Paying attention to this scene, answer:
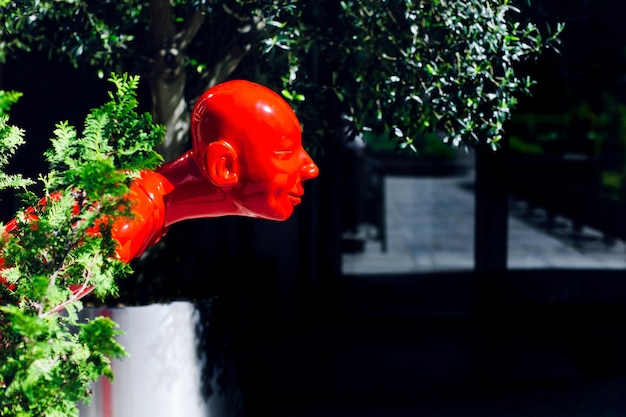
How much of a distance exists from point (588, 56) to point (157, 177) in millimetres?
4810

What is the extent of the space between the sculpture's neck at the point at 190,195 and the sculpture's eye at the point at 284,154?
0.29m

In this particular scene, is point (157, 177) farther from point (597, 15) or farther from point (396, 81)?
point (597, 15)

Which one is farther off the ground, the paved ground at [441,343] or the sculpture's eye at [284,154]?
the sculpture's eye at [284,154]

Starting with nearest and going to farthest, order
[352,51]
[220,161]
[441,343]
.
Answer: [220,161], [352,51], [441,343]

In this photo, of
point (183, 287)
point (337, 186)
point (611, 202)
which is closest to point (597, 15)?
point (611, 202)

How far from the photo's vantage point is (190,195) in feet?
12.1

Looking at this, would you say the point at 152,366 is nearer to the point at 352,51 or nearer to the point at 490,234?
the point at 352,51

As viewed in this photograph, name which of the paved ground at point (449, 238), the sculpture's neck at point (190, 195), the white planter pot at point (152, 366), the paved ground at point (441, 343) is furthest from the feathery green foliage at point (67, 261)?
the paved ground at point (449, 238)

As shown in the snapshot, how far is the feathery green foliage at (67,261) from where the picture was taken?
2.68 metres

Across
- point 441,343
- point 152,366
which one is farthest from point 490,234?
point 152,366

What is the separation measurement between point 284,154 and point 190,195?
0.45 metres

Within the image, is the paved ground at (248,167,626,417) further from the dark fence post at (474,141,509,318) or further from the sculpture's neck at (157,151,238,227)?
the sculpture's neck at (157,151,238,227)

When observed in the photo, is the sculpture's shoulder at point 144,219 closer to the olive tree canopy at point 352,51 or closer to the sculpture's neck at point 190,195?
the sculpture's neck at point 190,195

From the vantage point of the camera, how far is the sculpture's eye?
3562 millimetres
